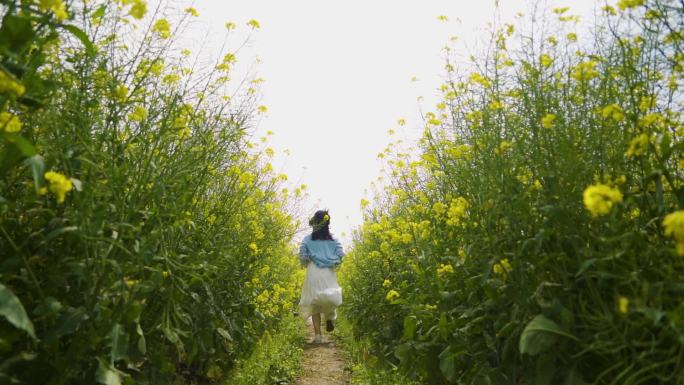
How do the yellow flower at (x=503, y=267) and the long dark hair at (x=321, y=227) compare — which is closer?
the yellow flower at (x=503, y=267)

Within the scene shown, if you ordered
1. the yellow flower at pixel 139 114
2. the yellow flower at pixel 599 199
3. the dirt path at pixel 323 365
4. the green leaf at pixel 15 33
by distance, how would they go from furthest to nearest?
the dirt path at pixel 323 365 < the yellow flower at pixel 139 114 < the green leaf at pixel 15 33 < the yellow flower at pixel 599 199

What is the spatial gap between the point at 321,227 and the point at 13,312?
228 inches

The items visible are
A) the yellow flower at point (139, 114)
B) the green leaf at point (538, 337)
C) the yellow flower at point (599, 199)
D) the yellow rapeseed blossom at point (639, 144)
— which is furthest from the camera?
the yellow flower at point (139, 114)

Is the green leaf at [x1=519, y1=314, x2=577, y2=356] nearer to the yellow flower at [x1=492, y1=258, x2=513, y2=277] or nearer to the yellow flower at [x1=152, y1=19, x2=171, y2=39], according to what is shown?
the yellow flower at [x1=492, y1=258, x2=513, y2=277]

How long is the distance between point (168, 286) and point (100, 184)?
0.71 metres

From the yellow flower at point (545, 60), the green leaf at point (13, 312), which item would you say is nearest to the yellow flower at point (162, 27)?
the green leaf at point (13, 312)

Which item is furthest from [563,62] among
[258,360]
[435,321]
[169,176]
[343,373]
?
[343,373]

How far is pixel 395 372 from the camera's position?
430cm

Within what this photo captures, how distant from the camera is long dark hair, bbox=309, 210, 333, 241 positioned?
7.17 m

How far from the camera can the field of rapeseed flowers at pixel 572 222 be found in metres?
1.78

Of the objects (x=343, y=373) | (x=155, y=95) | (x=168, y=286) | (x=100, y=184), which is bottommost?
(x=343, y=373)

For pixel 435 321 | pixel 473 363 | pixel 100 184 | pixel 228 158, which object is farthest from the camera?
pixel 228 158

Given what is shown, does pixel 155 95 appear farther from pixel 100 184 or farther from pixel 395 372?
pixel 395 372

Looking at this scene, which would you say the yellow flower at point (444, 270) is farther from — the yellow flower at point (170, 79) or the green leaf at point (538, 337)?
the yellow flower at point (170, 79)
